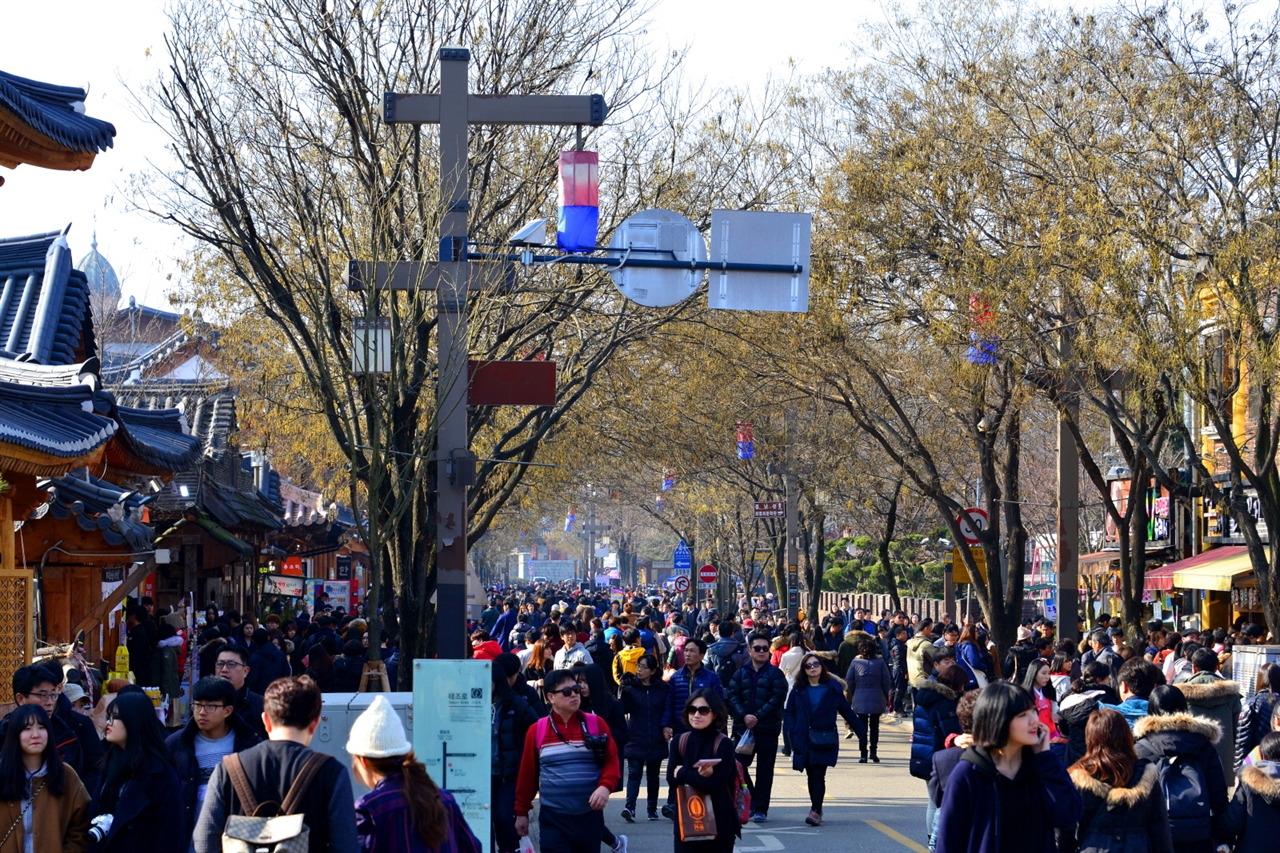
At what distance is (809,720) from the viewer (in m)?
13.9

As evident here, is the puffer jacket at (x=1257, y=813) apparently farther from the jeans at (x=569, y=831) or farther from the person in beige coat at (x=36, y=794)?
the person in beige coat at (x=36, y=794)

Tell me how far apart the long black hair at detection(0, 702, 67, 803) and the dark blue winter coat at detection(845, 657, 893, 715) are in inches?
482

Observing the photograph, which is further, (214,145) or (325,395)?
(214,145)

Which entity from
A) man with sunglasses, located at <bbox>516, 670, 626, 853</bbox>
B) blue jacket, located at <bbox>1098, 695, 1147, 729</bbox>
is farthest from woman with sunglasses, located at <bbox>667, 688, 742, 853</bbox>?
blue jacket, located at <bbox>1098, 695, 1147, 729</bbox>

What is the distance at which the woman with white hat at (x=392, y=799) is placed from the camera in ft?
18.0

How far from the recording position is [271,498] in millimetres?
34312

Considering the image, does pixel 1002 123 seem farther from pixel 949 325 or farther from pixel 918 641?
pixel 918 641

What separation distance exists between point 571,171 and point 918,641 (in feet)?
30.1

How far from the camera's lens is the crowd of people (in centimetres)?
591

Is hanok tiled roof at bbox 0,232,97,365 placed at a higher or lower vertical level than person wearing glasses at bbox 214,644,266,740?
higher

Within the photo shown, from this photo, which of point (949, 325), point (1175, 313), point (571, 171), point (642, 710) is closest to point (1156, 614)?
point (949, 325)

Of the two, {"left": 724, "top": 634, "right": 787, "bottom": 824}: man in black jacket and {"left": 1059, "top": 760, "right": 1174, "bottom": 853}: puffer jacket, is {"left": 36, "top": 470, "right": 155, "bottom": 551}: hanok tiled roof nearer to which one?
{"left": 724, "top": 634, "right": 787, "bottom": 824}: man in black jacket

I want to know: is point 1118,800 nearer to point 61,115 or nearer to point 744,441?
point 61,115

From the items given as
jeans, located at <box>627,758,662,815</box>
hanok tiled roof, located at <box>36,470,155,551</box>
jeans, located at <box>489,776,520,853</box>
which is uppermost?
hanok tiled roof, located at <box>36,470,155,551</box>
